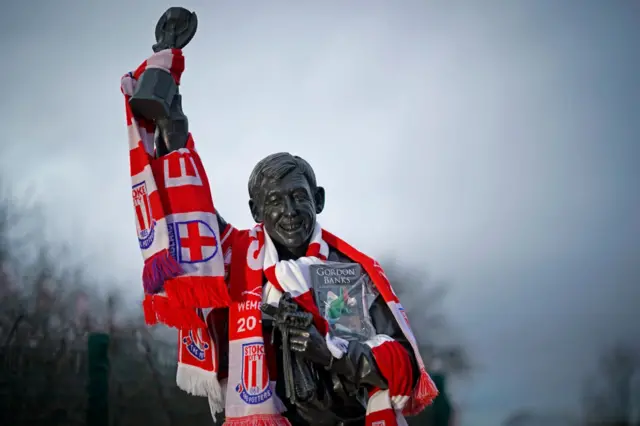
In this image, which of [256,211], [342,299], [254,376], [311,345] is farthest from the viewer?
[256,211]

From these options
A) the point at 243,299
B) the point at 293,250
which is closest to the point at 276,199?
the point at 293,250

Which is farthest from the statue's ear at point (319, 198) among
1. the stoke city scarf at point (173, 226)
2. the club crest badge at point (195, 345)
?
the club crest badge at point (195, 345)

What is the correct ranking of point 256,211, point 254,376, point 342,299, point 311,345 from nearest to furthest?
point 311,345 → point 254,376 → point 342,299 → point 256,211

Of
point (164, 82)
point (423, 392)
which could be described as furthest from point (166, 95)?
point (423, 392)

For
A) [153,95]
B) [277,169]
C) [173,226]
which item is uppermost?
[153,95]

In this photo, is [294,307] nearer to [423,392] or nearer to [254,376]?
[254,376]

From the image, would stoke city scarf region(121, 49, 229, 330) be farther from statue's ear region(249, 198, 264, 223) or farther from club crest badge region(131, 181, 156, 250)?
statue's ear region(249, 198, 264, 223)

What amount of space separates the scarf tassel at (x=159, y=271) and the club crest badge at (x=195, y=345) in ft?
0.77

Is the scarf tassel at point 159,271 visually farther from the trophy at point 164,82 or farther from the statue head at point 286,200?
the trophy at point 164,82

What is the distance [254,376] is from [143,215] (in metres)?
0.63

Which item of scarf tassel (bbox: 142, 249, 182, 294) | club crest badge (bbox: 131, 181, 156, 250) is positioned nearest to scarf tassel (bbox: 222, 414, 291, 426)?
scarf tassel (bbox: 142, 249, 182, 294)

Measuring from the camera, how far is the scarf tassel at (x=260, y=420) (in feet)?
7.18

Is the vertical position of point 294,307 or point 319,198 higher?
point 319,198

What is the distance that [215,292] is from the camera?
228 centimetres
